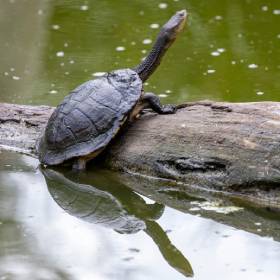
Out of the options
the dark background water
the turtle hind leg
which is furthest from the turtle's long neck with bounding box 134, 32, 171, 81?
the dark background water

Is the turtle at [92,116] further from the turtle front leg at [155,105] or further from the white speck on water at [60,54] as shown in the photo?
the white speck on water at [60,54]

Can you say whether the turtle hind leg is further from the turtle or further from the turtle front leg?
the turtle front leg

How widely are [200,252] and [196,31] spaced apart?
20.6 feet

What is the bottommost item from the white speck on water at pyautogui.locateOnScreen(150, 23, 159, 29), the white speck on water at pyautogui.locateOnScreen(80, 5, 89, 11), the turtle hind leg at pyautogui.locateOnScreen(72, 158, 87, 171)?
the white speck on water at pyautogui.locateOnScreen(80, 5, 89, 11)

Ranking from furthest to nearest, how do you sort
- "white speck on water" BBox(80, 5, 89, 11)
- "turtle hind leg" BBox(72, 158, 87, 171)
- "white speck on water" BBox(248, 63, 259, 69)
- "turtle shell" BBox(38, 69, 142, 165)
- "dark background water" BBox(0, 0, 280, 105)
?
"white speck on water" BBox(80, 5, 89, 11)
"white speck on water" BBox(248, 63, 259, 69)
"dark background water" BBox(0, 0, 280, 105)
"turtle hind leg" BBox(72, 158, 87, 171)
"turtle shell" BBox(38, 69, 142, 165)

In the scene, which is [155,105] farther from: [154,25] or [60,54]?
[154,25]

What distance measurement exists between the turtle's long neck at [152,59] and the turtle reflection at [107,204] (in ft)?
3.15

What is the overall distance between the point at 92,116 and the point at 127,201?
0.73m

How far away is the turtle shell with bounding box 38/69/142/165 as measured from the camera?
5012 mm

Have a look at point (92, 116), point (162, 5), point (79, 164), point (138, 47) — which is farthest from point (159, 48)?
point (162, 5)

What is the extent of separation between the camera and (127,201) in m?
4.80

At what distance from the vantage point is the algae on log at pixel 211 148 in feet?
14.6

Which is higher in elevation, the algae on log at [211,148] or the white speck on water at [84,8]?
the algae on log at [211,148]

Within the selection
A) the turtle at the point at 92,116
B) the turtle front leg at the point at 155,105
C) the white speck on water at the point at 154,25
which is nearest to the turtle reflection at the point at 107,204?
the turtle at the point at 92,116
